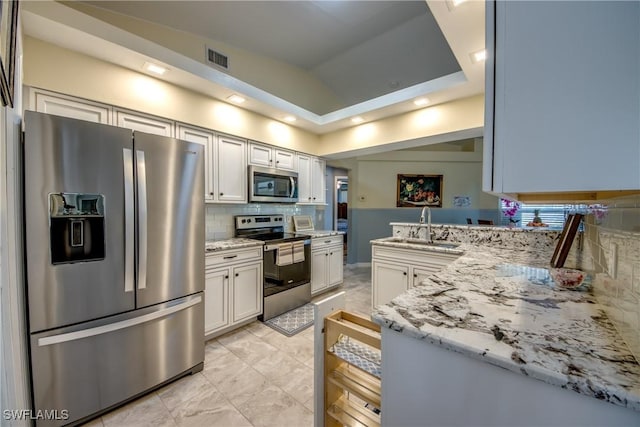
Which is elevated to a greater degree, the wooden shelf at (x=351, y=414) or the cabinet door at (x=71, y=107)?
the cabinet door at (x=71, y=107)

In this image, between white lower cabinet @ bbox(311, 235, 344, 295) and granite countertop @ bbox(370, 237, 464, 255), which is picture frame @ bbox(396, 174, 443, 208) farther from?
granite countertop @ bbox(370, 237, 464, 255)

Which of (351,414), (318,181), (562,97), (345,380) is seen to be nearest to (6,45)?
(562,97)

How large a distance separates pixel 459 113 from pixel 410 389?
9.05 feet

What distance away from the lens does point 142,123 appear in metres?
2.29

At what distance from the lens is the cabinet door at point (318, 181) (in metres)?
4.12

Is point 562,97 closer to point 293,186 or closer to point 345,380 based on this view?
point 345,380

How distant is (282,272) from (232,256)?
69 centimetres

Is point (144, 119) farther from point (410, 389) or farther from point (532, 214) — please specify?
point (532, 214)

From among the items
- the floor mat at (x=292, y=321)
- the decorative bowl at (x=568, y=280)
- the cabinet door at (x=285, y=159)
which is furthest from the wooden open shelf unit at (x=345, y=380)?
the cabinet door at (x=285, y=159)

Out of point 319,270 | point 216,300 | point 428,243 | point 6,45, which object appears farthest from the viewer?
point 319,270

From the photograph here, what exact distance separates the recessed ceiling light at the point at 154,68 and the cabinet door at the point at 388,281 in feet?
8.79

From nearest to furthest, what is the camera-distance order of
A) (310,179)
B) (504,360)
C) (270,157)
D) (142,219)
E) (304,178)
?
(504,360) → (142,219) → (270,157) → (304,178) → (310,179)

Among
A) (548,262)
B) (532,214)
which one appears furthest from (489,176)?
(532,214)

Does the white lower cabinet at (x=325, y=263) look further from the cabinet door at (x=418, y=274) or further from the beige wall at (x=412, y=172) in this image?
the beige wall at (x=412, y=172)
